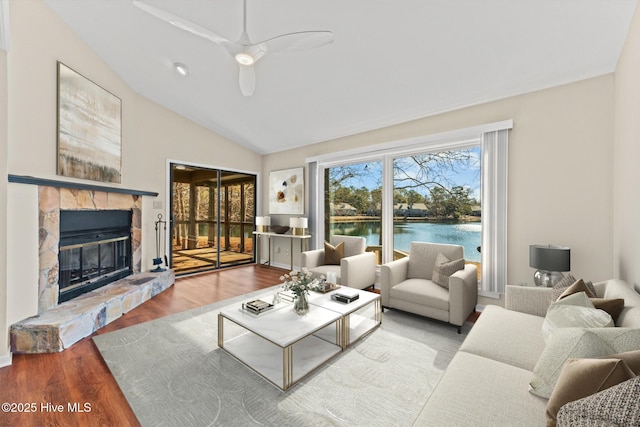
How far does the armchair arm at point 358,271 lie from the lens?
3617 millimetres

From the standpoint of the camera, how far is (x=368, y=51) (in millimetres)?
2777

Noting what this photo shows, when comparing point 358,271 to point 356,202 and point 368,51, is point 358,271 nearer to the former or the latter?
point 356,202

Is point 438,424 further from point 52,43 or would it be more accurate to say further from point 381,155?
point 52,43

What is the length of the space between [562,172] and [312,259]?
3.29 meters

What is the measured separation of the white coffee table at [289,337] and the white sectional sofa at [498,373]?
1.01 meters

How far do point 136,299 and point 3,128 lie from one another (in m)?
2.25

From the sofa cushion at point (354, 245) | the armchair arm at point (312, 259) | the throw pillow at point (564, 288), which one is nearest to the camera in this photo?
the throw pillow at point (564, 288)

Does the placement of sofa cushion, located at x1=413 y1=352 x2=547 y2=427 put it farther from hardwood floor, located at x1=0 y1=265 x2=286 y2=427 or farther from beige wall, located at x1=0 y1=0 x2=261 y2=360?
beige wall, located at x1=0 y1=0 x2=261 y2=360

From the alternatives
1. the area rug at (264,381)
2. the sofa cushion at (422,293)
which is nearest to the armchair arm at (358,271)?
the sofa cushion at (422,293)

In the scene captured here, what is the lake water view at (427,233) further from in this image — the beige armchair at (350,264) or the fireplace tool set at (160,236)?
the fireplace tool set at (160,236)

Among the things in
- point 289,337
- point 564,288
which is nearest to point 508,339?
point 564,288

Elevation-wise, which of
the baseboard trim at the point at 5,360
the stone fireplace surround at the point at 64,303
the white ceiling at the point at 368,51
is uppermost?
the white ceiling at the point at 368,51

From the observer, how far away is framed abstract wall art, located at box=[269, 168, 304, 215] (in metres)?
5.52

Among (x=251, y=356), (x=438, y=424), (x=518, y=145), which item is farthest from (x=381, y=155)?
(x=438, y=424)
